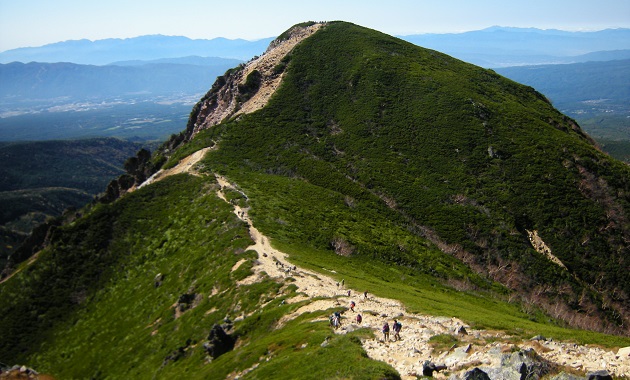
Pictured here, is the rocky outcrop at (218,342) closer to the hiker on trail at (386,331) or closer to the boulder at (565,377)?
the hiker on trail at (386,331)

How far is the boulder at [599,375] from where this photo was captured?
1627 cm

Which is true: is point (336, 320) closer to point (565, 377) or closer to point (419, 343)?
point (419, 343)

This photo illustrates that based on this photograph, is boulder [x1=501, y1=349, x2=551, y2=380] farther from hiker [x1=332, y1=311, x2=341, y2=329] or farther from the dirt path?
hiker [x1=332, y1=311, x2=341, y2=329]

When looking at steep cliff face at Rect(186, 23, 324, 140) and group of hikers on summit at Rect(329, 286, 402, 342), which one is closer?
group of hikers on summit at Rect(329, 286, 402, 342)

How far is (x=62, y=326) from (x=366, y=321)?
40.1m

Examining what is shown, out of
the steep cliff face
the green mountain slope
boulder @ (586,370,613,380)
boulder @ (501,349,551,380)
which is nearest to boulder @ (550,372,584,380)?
boulder @ (586,370,613,380)

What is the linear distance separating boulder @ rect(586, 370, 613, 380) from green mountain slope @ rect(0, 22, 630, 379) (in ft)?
21.3

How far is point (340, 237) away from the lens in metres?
51.8

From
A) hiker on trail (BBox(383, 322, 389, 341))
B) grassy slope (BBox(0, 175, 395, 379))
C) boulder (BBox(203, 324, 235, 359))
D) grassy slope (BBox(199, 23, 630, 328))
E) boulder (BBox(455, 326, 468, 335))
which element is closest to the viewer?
hiker on trail (BBox(383, 322, 389, 341))

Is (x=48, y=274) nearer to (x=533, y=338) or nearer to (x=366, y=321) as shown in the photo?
(x=366, y=321)

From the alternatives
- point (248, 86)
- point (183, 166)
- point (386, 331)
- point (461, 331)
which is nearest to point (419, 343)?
point (386, 331)

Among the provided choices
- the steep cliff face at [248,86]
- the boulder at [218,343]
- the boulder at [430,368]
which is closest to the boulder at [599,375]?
the boulder at [430,368]

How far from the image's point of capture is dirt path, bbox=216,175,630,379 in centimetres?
1852

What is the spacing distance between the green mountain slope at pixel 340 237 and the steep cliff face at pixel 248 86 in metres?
6.95
